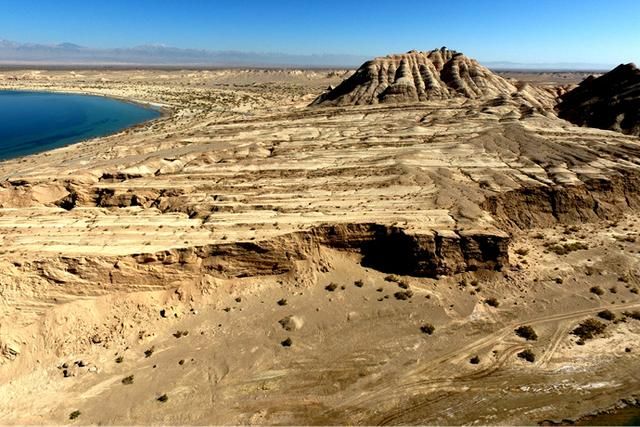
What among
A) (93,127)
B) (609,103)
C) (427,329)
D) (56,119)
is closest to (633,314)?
(427,329)

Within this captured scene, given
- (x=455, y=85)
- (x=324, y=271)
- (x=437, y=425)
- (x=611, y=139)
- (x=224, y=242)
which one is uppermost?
(x=455, y=85)

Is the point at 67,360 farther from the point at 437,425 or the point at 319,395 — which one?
the point at 437,425

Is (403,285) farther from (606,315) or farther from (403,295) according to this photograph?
(606,315)

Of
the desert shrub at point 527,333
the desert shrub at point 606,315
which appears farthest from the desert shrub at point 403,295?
the desert shrub at point 606,315

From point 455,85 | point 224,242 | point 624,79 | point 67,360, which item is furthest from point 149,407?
point 624,79

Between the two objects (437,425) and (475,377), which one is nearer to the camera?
(437,425)
